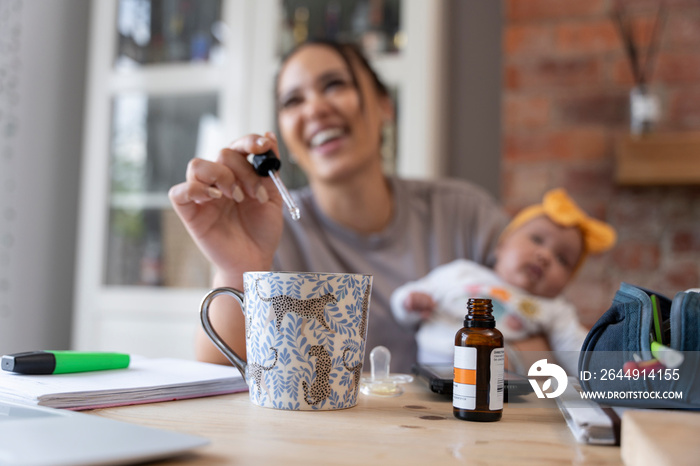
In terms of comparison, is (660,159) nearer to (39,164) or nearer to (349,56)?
(349,56)

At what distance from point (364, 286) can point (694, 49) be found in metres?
2.10

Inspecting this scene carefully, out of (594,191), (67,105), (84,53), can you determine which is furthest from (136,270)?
(594,191)

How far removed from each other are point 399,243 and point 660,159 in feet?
3.55

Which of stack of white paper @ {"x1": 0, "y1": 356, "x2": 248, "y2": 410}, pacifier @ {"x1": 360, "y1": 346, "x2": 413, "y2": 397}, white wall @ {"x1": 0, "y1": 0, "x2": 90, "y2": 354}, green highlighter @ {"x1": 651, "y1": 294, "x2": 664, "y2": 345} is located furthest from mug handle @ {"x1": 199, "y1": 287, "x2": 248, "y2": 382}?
white wall @ {"x1": 0, "y1": 0, "x2": 90, "y2": 354}

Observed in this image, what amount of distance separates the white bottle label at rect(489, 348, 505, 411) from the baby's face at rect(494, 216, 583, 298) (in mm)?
955

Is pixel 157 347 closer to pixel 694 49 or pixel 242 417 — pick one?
pixel 242 417

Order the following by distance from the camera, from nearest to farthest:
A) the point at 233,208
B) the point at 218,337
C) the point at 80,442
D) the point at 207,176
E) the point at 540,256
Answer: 1. the point at 80,442
2. the point at 218,337
3. the point at 207,176
4. the point at 233,208
5. the point at 540,256

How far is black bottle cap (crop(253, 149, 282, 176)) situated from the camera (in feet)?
2.60

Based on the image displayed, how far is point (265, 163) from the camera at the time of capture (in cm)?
79

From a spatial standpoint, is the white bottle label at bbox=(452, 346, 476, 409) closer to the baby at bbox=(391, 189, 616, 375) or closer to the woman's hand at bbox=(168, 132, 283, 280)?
the woman's hand at bbox=(168, 132, 283, 280)

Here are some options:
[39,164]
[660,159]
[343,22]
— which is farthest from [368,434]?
[39,164]

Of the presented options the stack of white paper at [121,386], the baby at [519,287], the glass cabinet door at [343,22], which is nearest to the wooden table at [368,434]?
the stack of white paper at [121,386]

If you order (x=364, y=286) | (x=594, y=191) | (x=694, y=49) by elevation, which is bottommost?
(x=364, y=286)

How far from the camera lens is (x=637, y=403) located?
467 millimetres
